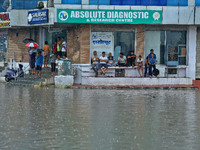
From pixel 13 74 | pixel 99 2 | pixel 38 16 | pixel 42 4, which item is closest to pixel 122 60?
Answer: pixel 99 2

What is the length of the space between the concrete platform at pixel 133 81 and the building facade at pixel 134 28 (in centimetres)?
167

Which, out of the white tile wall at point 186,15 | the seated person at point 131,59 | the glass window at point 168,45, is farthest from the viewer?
the glass window at point 168,45

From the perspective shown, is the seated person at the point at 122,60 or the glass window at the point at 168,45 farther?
the glass window at the point at 168,45

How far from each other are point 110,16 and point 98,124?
1619 centimetres

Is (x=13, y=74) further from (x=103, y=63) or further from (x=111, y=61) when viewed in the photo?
(x=111, y=61)

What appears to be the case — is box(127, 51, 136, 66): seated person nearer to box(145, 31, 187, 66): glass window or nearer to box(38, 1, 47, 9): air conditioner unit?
box(145, 31, 187, 66): glass window

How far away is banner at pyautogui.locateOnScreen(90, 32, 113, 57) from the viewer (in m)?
28.3

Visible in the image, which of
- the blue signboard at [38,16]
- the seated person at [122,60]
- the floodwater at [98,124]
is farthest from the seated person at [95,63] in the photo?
the floodwater at [98,124]

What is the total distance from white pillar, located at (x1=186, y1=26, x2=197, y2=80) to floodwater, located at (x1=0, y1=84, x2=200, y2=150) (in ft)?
35.4

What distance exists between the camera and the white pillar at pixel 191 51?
29047 mm

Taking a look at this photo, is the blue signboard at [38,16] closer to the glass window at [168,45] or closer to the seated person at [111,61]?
the seated person at [111,61]

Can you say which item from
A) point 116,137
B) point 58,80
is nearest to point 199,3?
point 58,80

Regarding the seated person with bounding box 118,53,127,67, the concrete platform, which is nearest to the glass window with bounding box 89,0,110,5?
the seated person with bounding box 118,53,127,67

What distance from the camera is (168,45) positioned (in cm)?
2905
